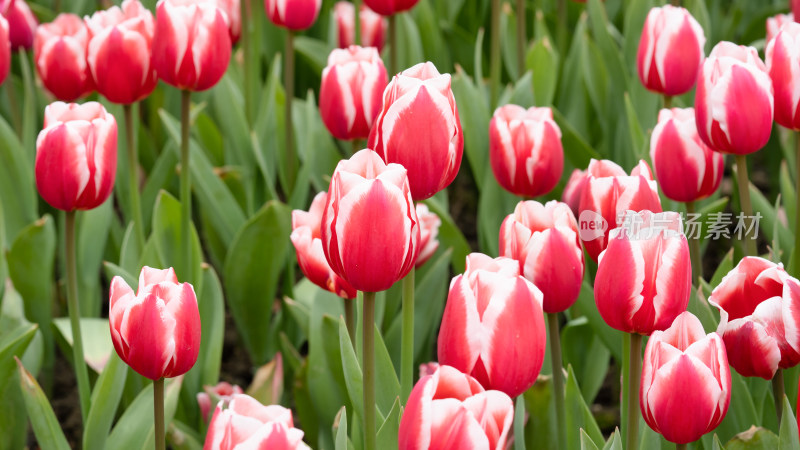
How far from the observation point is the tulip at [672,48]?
5.25 feet

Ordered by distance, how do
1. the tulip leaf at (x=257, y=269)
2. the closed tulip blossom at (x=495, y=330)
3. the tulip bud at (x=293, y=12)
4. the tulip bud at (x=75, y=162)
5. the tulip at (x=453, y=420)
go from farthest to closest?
the tulip bud at (x=293, y=12) < the tulip leaf at (x=257, y=269) < the tulip bud at (x=75, y=162) < the closed tulip blossom at (x=495, y=330) < the tulip at (x=453, y=420)

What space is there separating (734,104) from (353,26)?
4.31 ft

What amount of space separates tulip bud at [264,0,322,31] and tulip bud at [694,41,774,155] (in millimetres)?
855

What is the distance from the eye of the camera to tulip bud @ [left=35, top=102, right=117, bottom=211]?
49.0 inches

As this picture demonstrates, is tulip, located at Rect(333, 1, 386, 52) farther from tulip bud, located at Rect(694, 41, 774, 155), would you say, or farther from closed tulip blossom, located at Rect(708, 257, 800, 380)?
closed tulip blossom, located at Rect(708, 257, 800, 380)

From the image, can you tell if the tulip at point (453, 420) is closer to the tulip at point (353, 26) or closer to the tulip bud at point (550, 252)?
the tulip bud at point (550, 252)

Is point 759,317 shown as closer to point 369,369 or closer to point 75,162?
point 369,369

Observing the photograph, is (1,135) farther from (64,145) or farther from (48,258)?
(64,145)

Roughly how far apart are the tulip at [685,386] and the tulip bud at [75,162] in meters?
0.71

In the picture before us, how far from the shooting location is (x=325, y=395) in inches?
62.2

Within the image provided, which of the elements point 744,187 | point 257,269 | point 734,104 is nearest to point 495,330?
point 734,104

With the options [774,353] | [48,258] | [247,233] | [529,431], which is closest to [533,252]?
[774,353]

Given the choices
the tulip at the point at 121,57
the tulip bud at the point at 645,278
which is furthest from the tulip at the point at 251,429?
the tulip at the point at 121,57

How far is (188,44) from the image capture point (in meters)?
1.48
